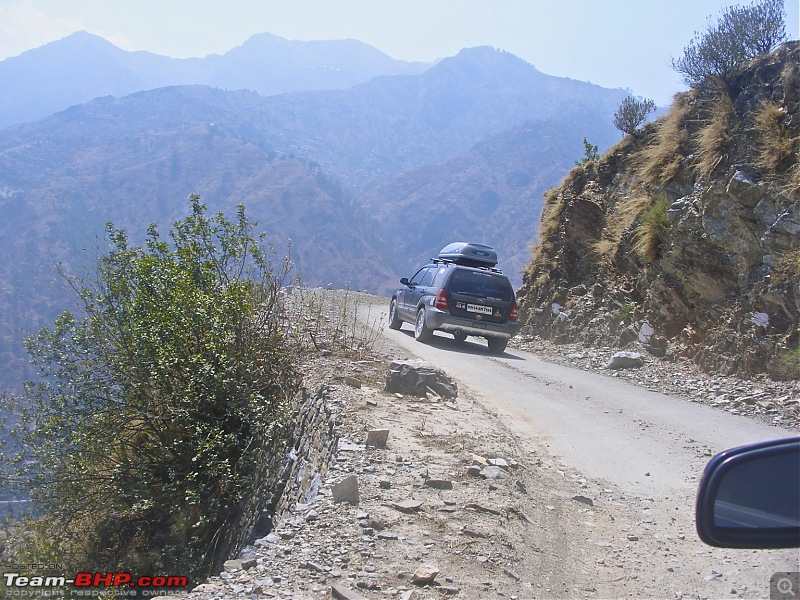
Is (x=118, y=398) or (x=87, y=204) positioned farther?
(x=87, y=204)

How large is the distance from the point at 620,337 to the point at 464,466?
33.4ft

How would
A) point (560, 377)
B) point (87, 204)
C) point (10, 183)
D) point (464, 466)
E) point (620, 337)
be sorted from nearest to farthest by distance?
point (464, 466) < point (560, 377) < point (620, 337) < point (87, 204) < point (10, 183)

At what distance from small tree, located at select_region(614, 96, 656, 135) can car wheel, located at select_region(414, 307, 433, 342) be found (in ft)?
26.6

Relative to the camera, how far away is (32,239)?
10619 centimetres

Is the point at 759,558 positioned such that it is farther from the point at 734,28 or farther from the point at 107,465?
the point at 734,28

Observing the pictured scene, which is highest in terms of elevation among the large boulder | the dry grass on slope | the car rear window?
the dry grass on slope

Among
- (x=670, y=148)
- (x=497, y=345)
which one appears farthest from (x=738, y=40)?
(x=497, y=345)

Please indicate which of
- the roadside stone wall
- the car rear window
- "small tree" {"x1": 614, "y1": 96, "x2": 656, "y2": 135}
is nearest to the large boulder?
the roadside stone wall

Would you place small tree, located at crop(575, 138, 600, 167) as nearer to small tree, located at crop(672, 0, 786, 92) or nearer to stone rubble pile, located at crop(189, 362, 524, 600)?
small tree, located at crop(672, 0, 786, 92)

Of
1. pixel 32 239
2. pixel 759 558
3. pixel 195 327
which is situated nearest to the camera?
pixel 759 558

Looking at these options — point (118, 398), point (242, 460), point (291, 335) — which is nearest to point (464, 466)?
point (242, 460)

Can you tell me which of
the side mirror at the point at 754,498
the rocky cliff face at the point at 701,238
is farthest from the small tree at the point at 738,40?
the side mirror at the point at 754,498

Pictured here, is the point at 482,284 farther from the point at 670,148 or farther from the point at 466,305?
the point at 670,148

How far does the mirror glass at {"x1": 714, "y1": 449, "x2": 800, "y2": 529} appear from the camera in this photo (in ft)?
7.40
